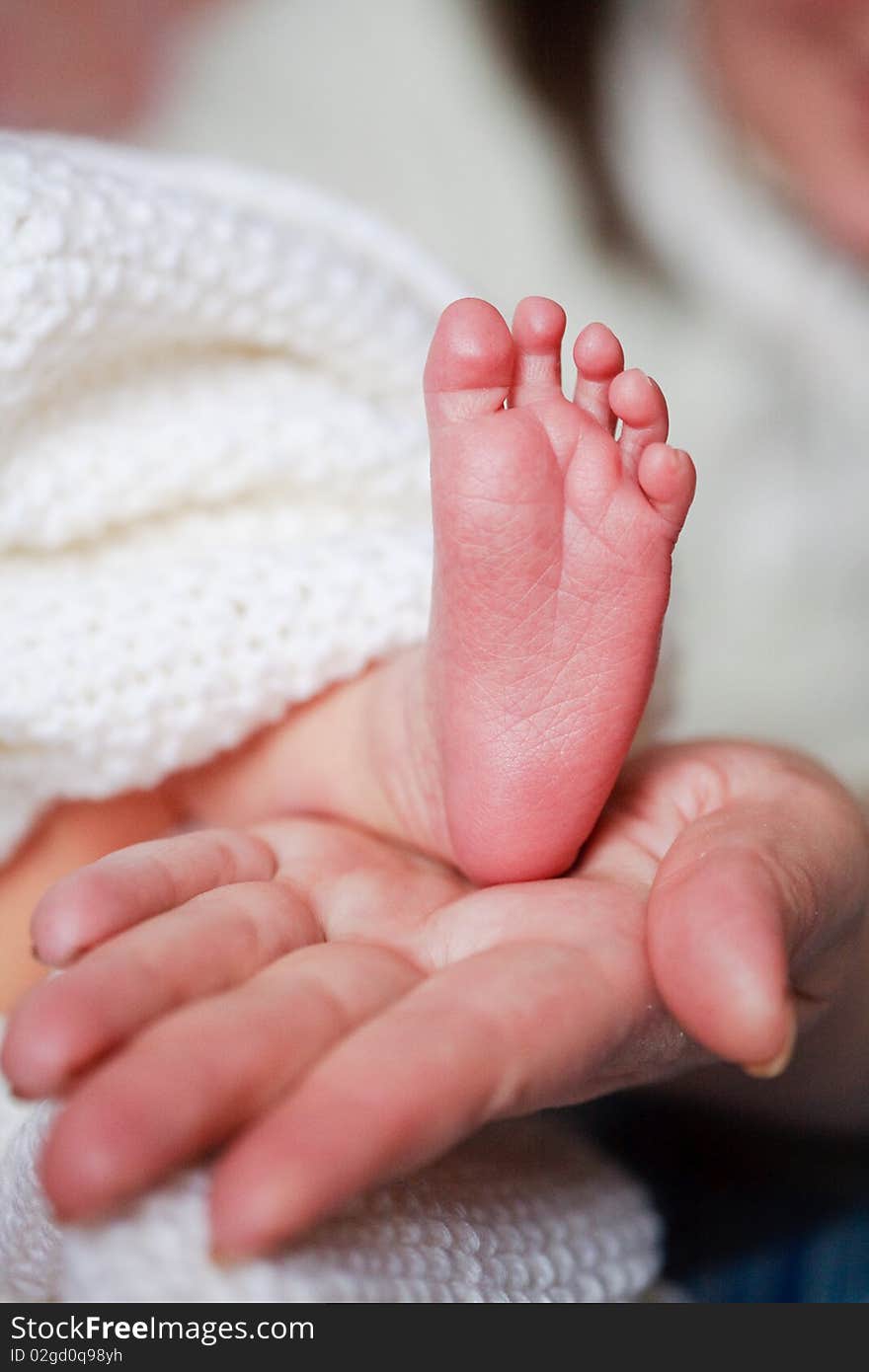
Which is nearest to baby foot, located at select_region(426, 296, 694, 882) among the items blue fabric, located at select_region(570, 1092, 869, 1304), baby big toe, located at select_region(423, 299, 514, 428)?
baby big toe, located at select_region(423, 299, 514, 428)

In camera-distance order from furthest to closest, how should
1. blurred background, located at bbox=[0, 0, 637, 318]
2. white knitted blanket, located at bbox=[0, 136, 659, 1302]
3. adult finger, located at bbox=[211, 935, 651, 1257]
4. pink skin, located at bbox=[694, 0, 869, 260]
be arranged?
blurred background, located at bbox=[0, 0, 637, 318] → pink skin, located at bbox=[694, 0, 869, 260] → white knitted blanket, located at bbox=[0, 136, 659, 1302] → adult finger, located at bbox=[211, 935, 651, 1257]

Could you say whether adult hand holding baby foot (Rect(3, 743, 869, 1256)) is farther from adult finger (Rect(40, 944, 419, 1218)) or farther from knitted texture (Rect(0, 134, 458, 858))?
knitted texture (Rect(0, 134, 458, 858))

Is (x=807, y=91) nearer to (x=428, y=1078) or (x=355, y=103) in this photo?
(x=355, y=103)

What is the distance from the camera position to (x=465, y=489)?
0.59 meters

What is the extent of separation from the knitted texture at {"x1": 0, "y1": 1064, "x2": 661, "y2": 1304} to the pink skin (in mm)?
997

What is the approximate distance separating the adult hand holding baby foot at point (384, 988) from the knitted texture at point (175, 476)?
0.53 feet

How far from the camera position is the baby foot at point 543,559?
1.92 feet

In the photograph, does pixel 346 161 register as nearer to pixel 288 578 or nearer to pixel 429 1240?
pixel 288 578

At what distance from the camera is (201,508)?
0.85 m

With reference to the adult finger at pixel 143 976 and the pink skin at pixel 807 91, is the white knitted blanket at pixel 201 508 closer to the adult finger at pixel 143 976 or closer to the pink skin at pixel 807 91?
the adult finger at pixel 143 976

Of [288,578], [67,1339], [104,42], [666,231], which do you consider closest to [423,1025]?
[67,1339]

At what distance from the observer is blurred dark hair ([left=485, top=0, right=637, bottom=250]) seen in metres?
1.37

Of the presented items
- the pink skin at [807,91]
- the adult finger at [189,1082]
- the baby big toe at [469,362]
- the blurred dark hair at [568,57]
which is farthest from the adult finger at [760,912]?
the blurred dark hair at [568,57]

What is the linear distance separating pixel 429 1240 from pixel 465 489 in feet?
1.15
